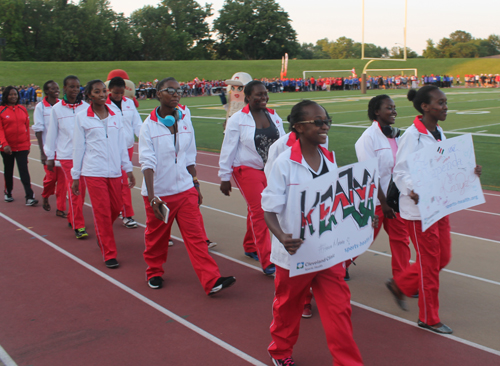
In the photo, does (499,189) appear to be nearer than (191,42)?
Yes

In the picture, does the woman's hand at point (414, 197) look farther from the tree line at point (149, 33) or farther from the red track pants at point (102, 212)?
the tree line at point (149, 33)

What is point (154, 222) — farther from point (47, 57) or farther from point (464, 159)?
point (47, 57)

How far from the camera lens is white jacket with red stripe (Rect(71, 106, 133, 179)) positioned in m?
5.89

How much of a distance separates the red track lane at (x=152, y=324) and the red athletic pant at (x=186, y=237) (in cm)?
26

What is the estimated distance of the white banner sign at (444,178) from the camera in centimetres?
383

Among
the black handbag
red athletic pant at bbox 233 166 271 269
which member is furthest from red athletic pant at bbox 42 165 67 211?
the black handbag

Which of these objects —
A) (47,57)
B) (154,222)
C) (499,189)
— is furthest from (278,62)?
(154,222)

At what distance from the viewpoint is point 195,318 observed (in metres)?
4.46

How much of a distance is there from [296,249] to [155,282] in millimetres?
2609

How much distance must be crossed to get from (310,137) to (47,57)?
87242mm

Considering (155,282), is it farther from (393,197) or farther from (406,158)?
(406,158)

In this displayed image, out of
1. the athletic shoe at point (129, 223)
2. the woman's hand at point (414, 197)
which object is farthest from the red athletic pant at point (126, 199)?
the woman's hand at point (414, 197)

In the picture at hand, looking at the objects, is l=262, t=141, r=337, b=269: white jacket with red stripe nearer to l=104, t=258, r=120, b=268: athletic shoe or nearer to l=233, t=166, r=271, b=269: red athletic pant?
l=233, t=166, r=271, b=269: red athletic pant

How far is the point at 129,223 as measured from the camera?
7.73 m
